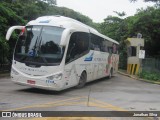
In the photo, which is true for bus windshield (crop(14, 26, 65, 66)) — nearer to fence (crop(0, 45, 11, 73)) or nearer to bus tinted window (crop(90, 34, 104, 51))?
bus tinted window (crop(90, 34, 104, 51))

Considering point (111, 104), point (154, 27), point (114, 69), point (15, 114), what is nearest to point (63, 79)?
point (111, 104)

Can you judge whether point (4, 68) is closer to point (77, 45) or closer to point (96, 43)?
point (96, 43)

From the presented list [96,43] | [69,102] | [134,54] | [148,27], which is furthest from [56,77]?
[148,27]

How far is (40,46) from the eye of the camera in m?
14.7

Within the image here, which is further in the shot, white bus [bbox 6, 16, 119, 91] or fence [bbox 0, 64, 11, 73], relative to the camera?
fence [bbox 0, 64, 11, 73]

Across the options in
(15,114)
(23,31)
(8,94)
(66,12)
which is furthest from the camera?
(66,12)

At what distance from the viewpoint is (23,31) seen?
15430 millimetres

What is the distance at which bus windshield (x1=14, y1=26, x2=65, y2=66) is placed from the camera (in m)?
14.5

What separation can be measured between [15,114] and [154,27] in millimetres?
27375

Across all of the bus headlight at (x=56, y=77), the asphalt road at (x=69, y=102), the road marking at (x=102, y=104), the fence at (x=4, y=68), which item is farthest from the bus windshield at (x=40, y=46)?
the fence at (x=4, y=68)

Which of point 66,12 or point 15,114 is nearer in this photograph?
point 15,114

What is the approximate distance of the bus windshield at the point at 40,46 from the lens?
14.5 metres

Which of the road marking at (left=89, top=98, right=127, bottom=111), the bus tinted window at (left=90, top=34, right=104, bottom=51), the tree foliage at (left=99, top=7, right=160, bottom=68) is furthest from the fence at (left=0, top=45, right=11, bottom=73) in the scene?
the tree foliage at (left=99, top=7, right=160, bottom=68)

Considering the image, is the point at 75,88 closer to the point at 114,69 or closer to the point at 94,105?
the point at 94,105
